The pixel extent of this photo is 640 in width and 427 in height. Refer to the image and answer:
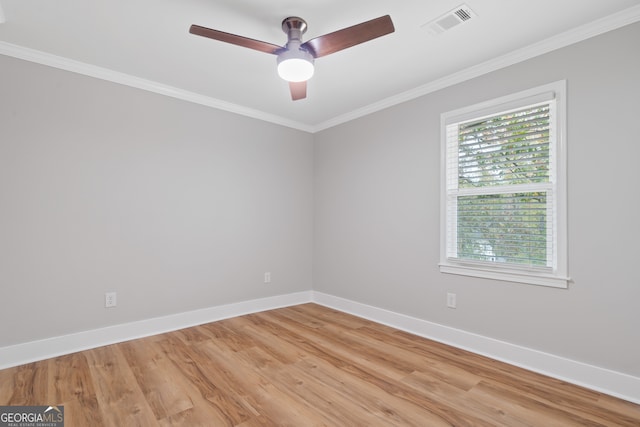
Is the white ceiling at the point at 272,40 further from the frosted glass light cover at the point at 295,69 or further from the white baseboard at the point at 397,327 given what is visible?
the white baseboard at the point at 397,327

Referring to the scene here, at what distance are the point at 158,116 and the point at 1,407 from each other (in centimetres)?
255

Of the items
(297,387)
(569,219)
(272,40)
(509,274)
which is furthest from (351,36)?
(297,387)

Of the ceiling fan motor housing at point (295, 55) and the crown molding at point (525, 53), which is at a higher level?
the crown molding at point (525, 53)

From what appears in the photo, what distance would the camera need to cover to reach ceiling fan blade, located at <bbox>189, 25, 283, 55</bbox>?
71.9 inches

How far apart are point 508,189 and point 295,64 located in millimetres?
1959

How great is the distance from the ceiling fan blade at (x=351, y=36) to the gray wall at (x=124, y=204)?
1.97m

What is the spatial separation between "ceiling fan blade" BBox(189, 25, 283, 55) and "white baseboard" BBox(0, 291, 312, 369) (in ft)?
8.67

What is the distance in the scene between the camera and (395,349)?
279 centimetres

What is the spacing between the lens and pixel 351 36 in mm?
1891

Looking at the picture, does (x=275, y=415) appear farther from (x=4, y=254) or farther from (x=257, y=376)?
(x=4, y=254)

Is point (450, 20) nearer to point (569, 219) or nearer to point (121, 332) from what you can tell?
point (569, 219)

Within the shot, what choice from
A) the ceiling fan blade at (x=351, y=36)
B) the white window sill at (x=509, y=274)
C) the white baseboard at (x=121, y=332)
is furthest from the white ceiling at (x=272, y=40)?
the white baseboard at (x=121, y=332)

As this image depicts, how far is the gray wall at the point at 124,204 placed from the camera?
251 centimetres

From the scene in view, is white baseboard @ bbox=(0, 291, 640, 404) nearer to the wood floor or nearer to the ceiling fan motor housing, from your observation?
the wood floor
